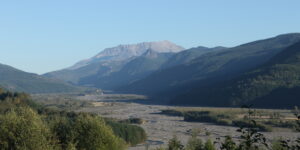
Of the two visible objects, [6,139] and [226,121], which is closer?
[6,139]

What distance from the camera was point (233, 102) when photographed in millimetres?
192750

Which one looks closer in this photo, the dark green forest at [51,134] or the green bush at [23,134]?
the green bush at [23,134]

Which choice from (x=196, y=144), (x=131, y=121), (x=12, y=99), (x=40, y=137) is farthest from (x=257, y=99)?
(x=40, y=137)

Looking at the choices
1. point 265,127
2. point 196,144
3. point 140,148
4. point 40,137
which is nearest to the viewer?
point 40,137

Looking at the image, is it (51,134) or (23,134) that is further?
(51,134)

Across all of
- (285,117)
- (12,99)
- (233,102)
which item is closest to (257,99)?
(233,102)

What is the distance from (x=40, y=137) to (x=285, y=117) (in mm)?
103562

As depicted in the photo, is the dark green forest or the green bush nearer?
the green bush

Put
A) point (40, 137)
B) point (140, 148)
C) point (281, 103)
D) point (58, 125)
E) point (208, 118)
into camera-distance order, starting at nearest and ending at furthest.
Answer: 1. point (40, 137)
2. point (58, 125)
3. point (140, 148)
4. point (208, 118)
5. point (281, 103)

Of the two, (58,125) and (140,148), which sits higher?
(58,125)

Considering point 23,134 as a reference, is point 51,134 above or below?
below

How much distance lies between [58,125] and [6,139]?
1504 cm

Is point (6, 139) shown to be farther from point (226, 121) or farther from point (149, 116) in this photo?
point (149, 116)

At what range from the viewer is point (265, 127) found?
117 meters
